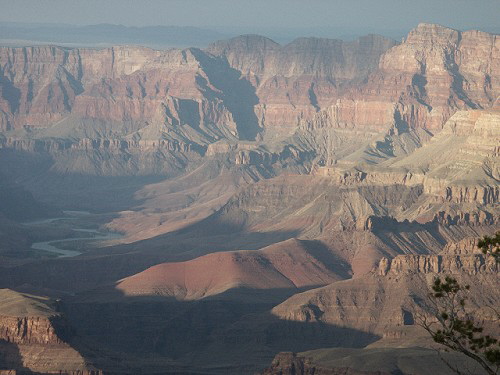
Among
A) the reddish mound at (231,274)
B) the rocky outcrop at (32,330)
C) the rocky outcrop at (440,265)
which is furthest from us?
the reddish mound at (231,274)

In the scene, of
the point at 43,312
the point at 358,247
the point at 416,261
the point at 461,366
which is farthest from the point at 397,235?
the point at 461,366

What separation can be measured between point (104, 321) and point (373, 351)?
48.9 m

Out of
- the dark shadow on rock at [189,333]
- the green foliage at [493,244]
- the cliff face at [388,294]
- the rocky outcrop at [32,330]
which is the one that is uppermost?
the green foliage at [493,244]

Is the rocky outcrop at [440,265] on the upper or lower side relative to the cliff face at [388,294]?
upper

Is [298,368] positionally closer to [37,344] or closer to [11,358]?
[37,344]

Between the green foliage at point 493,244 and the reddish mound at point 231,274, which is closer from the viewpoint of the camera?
the green foliage at point 493,244

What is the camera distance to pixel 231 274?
17812 cm

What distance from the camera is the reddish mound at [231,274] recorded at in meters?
176

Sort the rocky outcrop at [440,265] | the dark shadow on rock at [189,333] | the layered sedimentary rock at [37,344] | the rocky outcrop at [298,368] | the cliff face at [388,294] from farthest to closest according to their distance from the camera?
the rocky outcrop at [440,265] < the cliff face at [388,294] < the dark shadow on rock at [189,333] < the layered sedimentary rock at [37,344] < the rocky outcrop at [298,368]

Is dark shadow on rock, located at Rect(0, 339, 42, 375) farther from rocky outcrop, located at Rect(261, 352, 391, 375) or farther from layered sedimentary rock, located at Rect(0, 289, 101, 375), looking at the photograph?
rocky outcrop, located at Rect(261, 352, 391, 375)

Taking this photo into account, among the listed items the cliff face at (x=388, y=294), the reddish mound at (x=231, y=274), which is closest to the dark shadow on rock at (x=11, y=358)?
the cliff face at (x=388, y=294)

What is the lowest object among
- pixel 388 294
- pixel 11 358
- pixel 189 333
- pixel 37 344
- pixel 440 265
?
pixel 189 333

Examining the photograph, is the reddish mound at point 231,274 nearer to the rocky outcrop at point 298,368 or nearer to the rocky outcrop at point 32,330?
the rocky outcrop at point 32,330

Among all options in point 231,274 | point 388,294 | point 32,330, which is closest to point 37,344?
point 32,330
